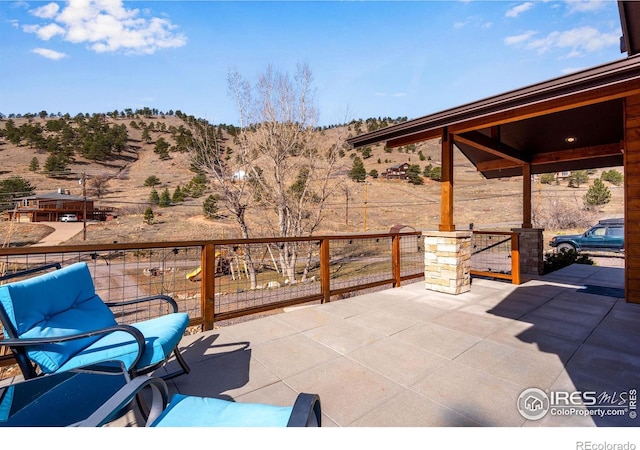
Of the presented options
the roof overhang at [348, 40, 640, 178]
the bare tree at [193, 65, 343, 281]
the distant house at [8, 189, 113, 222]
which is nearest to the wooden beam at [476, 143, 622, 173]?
the roof overhang at [348, 40, 640, 178]

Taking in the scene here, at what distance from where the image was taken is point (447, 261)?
15.9 feet

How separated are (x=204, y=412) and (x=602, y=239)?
13.4 meters

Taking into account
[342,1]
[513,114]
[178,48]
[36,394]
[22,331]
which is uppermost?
[342,1]

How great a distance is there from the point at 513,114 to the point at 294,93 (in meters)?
7.41

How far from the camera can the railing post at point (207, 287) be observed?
11.0 ft

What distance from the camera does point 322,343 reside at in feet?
9.74

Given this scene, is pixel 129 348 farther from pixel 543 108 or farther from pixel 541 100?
pixel 543 108

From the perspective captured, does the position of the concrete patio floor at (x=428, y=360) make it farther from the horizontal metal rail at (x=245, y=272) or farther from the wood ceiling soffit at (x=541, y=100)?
the wood ceiling soffit at (x=541, y=100)

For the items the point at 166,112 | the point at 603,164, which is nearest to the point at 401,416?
the point at 603,164

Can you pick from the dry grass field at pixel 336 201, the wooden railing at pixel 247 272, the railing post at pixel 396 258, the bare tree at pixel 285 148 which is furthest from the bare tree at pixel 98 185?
the railing post at pixel 396 258

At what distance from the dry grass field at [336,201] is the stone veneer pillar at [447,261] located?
5.53 metres

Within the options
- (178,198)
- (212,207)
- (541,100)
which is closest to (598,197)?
(541,100)

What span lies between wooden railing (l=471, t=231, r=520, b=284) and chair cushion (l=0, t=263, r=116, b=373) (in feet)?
19.4
